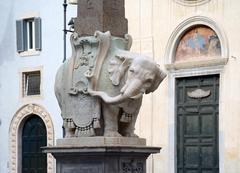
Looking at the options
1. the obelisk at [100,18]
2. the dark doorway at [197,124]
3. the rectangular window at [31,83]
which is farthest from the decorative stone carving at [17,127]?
the obelisk at [100,18]

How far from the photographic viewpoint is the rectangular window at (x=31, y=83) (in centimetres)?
3048

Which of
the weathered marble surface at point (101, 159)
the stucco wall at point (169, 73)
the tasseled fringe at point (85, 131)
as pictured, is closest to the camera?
the weathered marble surface at point (101, 159)

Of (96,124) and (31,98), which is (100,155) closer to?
(96,124)

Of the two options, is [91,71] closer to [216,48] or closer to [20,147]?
[216,48]

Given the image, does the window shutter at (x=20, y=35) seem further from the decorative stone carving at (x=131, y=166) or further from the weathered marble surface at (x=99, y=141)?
the decorative stone carving at (x=131, y=166)

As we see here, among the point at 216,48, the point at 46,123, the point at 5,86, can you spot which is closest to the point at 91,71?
the point at 216,48

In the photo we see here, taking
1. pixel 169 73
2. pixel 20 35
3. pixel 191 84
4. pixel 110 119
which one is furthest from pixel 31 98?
pixel 110 119

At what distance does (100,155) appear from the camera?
9805mm

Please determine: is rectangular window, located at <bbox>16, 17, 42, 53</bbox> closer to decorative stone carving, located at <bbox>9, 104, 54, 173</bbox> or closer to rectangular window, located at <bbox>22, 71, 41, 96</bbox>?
rectangular window, located at <bbox>22, 71, 41, 96</bbox>

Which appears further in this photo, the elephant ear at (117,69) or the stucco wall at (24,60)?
the stucco wall at (24,60)

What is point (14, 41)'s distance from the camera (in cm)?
3097

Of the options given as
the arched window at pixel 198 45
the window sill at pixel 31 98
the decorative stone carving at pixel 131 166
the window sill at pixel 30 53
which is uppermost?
the window sill at pixel 30 53

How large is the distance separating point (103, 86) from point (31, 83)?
20.9 meters

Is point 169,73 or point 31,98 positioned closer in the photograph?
point 169,73
